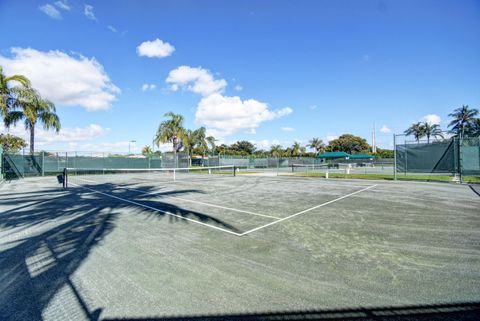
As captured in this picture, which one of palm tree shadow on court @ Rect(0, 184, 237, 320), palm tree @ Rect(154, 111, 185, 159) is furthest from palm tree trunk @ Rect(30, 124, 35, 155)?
palm tree shadow on court @ Rect(0, 184, 237, 320)

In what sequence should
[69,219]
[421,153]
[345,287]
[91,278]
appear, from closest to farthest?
1. [345,287]
2. [91,278]
3. [69,219]
4. [421,153]

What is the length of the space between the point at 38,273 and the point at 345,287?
4.35 meters

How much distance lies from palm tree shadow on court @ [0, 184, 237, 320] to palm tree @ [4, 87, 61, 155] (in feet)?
55.1

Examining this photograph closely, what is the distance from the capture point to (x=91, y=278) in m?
3.55

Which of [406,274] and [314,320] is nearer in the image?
[314,320]

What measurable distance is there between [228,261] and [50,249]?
338cm

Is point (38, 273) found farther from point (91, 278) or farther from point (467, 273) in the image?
point (467, 273)

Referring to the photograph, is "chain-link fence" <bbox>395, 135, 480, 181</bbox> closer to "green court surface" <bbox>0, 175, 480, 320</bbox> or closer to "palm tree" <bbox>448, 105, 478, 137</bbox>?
"green court surface" <bbox>0, 175, 480, 320</bbox>

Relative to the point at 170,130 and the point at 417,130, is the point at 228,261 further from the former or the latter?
the point at 417,130

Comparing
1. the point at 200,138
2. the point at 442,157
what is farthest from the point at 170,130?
the point at 442,157

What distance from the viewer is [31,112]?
2252cm

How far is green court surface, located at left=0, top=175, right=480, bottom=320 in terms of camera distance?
9.75ft

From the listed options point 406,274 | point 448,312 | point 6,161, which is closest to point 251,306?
point 448,312

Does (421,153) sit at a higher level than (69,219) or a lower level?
higher
